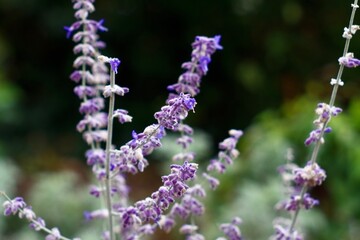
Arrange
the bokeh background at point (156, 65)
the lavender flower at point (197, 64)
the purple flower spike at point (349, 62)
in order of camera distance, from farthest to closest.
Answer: the bokeh background at point (156, 65)
the lavender flower at point (197, 64)
the purple flower spike at point (349, 62)

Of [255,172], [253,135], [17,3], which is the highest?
[17,3]

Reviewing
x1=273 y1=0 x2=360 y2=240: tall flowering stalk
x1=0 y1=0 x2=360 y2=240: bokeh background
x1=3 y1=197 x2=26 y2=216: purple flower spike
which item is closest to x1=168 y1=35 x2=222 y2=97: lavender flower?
x1=273 y1=0 x2=360 y2=240: tall flowering stalk

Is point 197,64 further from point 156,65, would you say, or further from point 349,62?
point 156,65

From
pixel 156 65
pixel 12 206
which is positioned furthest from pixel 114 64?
pixel 156 65

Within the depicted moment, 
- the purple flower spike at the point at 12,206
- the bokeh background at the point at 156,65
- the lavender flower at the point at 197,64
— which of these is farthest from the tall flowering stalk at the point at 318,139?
the bokeh background at the point at 156,65

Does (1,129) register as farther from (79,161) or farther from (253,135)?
(253,135)

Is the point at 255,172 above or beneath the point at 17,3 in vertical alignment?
beneath

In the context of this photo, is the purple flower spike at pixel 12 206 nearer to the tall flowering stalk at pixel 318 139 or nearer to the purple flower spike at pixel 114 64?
the purple flower spike at pixel 114 64

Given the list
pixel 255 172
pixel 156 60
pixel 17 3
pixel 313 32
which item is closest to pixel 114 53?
pixel 156 60

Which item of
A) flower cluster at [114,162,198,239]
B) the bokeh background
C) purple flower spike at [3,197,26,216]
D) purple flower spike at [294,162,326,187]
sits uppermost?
the bokeh background

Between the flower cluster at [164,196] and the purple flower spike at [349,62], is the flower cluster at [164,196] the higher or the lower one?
the lower one

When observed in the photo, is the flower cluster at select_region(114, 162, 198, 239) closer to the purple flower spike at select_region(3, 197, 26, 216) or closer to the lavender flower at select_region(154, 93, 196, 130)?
the lavender flower at select_region(154, 93, 196, 130)
